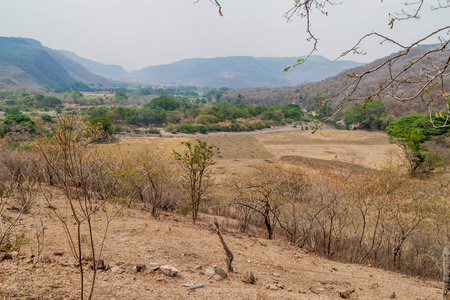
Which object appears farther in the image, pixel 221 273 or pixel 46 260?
pixel 221 273

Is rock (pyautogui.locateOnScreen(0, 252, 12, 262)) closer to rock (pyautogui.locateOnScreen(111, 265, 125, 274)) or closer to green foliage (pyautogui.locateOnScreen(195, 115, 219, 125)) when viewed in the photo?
rock (pyautogui.locateOnScreen(111, 265, 125, 274))

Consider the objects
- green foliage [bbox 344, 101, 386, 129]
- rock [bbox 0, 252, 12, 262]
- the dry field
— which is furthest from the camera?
green foliage [bbox 344, 101, 386, 129]

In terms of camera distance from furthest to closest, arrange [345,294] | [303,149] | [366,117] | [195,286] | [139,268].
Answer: [366,117] < [303,149] < [345,294] < [139,268] < [195,286]

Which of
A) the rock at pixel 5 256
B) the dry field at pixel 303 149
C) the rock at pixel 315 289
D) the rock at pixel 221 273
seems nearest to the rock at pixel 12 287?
the rock at pixel 5 256

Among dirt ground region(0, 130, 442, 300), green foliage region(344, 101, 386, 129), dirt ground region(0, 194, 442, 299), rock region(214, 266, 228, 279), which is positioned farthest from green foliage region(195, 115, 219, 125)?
rock region(214, 266, 228, 279)

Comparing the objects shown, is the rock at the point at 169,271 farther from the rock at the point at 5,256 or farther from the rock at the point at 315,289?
the rock at the point at 315,289

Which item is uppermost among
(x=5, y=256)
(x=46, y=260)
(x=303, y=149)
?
(x=5, y=256)

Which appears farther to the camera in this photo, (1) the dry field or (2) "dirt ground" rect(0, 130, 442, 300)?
(1) the dry field

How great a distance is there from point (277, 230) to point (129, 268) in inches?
296

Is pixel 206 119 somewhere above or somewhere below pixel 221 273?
above

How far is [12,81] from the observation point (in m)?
138

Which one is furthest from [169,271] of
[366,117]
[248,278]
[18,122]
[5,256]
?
[366,117]

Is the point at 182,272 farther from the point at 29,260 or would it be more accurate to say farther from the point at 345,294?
the point at 345,294

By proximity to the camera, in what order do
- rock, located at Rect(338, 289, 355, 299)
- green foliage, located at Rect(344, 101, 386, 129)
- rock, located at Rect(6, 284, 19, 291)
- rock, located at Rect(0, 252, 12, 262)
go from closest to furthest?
1. rock, located at Rect(6, 284, 19, 291)
2. rock, located at Rect(0, 252, 12, 262)
3. rock, located at Rect(338, 289, 355, 299)
4. green foliage, located at Rect(344, 101, 386, 129)
